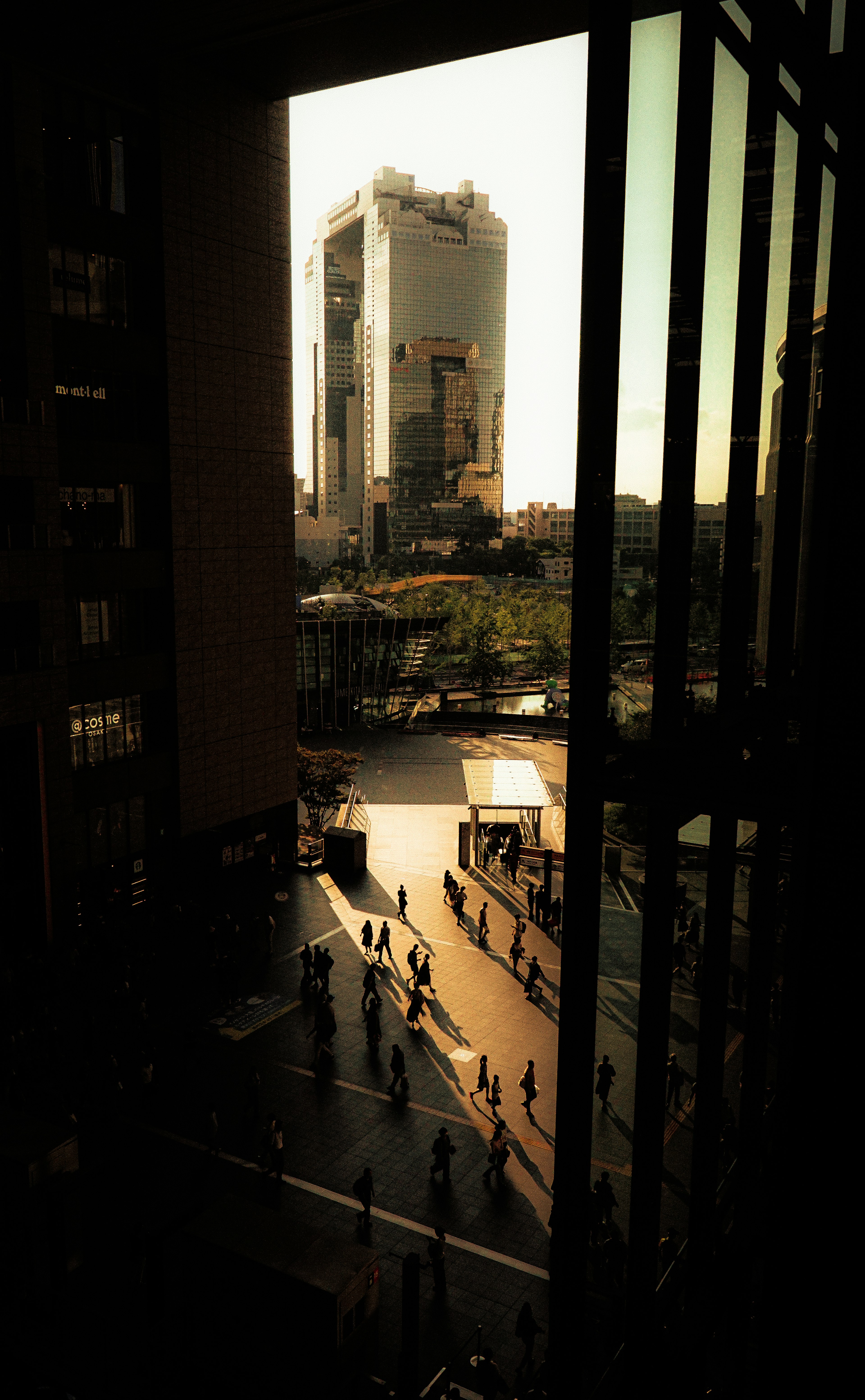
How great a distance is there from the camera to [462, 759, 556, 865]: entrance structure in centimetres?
3334

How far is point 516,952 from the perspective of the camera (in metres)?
24.6

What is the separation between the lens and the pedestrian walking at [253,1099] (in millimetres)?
17172

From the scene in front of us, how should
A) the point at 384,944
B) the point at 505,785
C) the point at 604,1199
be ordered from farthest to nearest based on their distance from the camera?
the point at 505,785
the point at 384,944
the point at 604,1199

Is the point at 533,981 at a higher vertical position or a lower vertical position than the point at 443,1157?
lower

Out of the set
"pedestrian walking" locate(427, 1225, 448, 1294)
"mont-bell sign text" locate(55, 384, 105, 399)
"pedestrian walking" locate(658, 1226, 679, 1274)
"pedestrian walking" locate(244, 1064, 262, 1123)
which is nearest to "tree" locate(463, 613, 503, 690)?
"mont-bell sign text" locate(55, 384, 105, 399)

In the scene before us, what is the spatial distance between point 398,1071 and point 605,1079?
5.67 meters

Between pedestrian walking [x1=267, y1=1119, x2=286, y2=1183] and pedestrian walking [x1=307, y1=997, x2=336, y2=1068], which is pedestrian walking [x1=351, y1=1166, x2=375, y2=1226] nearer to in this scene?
pedestrian walking [x1=267, y1=1119, x2=286, y2=1183]

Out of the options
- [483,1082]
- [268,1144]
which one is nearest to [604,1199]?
[483,1082]

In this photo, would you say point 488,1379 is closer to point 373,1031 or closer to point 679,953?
point 679,953

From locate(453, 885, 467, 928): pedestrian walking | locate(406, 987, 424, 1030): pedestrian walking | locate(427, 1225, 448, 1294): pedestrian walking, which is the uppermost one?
locate(427, 1225, 448, 1294): pedestrian walking

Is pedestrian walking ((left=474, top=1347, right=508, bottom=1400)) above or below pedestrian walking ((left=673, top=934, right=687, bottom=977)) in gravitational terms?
below

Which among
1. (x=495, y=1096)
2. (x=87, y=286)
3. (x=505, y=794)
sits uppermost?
(x=87, y=286)

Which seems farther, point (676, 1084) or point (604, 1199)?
point (676, 1084)

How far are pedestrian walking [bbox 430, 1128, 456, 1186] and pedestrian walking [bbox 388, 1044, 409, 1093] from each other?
2.44 metres
